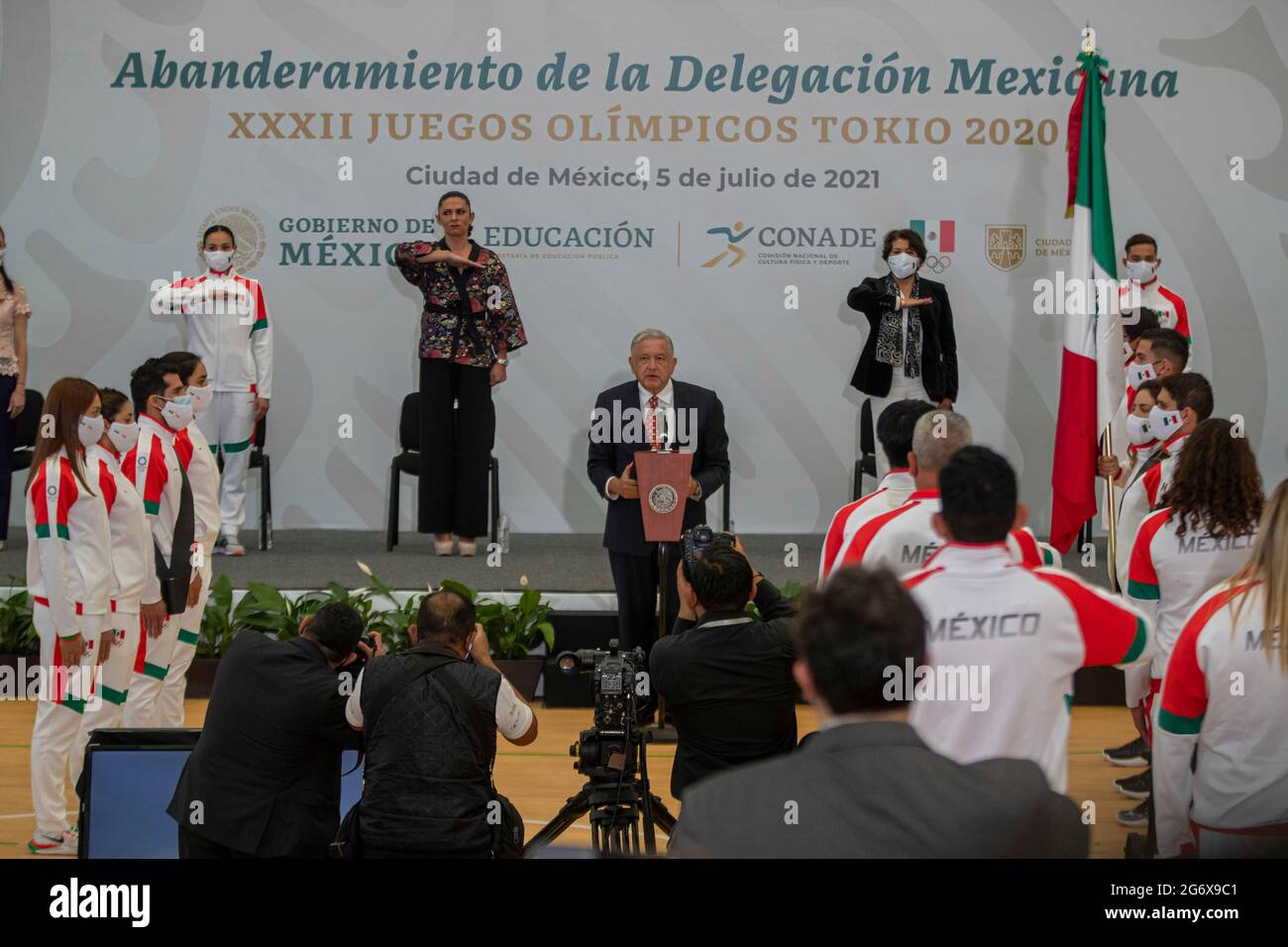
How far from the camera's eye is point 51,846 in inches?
179

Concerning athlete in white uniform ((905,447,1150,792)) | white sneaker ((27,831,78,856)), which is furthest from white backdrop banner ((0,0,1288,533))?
athlete in white uniform ((905,447,1150,792))

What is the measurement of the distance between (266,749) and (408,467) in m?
3.98

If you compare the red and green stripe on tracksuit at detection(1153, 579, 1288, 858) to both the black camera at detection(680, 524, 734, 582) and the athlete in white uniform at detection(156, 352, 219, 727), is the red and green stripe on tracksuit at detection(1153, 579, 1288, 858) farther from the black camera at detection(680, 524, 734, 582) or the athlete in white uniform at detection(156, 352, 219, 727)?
the athlete in white uniform at detection(156, 352, 219, 727)

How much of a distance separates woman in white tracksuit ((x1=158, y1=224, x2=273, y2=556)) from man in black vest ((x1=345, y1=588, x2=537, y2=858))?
437 cm

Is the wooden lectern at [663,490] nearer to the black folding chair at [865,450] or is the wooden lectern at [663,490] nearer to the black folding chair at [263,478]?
the black folding chair at [865,450]

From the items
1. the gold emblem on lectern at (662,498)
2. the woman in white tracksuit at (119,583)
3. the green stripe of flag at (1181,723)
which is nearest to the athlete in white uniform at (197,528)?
the woman in white tracksuit at (119,583)

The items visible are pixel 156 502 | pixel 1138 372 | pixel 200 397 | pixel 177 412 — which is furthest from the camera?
pixel 1138 372

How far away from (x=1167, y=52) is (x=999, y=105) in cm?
97

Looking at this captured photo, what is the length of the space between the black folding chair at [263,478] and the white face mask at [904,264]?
337cm

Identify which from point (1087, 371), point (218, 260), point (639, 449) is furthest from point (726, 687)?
point (218, 260)

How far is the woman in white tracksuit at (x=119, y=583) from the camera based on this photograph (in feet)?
15.2

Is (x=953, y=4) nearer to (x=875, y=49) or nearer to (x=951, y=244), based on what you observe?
(x=875, y=49)

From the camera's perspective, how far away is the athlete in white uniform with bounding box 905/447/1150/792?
8.15 feet

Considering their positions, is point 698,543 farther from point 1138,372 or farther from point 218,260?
point 218,260
